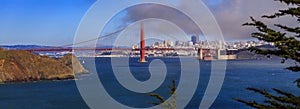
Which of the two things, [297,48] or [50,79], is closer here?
[297,48]

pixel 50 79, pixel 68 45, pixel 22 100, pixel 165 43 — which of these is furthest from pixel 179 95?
pixel 165 43

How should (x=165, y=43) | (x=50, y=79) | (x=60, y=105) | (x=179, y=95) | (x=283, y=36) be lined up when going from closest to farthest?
1. (x=283, y=36)
2. (x=60, y=105)
3. (x=179, y=95)
4. (x=50, y=79)
5. (x=165, y=43)

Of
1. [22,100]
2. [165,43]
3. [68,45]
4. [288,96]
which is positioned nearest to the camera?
[288,96]

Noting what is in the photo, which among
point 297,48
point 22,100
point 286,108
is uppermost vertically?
point 297,48

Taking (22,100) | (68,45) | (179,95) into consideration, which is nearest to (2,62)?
(68,45)

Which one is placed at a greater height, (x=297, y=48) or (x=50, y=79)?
(x=297, y=48)

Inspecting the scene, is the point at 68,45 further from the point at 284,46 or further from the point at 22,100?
the point at 284,46

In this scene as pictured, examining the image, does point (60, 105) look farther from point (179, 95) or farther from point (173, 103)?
point (173, 103)
